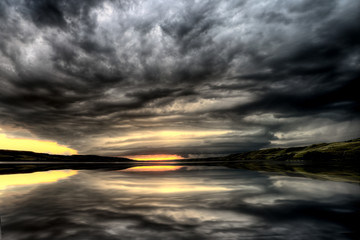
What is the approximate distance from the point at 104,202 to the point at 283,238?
1217 cm

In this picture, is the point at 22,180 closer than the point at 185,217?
No

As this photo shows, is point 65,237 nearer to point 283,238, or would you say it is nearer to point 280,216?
point 283,238

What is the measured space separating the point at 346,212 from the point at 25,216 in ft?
61.3

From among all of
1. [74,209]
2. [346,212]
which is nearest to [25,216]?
[74,209]

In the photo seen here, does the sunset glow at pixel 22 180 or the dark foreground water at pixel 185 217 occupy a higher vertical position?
the sunset glow at pixel 22 180

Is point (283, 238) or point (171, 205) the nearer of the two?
point (283, 238)

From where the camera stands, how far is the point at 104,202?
1510 centimetres

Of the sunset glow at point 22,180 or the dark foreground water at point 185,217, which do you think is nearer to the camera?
the dark foreground water at point 185,217

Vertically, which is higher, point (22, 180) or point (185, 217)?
point (22, 180)

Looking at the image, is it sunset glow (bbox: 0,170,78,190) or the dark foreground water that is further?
sunset glow (bbox: 0,170,78,190)

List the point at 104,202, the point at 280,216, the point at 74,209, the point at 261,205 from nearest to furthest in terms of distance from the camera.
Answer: the point at 280,216, the point at 74,209, the point at 261,205, the point at 104,202

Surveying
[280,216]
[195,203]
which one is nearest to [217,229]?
[280,216]

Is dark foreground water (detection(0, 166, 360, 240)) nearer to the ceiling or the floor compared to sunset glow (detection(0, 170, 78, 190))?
nearer to the floor

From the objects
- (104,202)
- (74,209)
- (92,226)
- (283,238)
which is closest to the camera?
(283,238)
